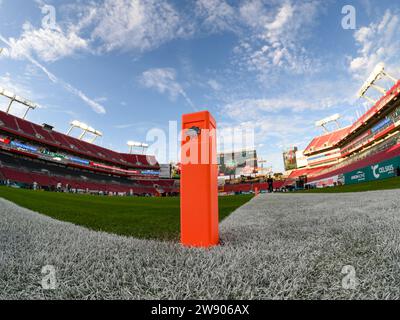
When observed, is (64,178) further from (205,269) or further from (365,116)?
(365,116)

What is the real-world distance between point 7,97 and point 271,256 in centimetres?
5330

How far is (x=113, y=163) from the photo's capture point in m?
55.0

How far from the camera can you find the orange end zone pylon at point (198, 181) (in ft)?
6.33

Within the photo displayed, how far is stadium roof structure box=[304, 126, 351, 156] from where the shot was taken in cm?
5431

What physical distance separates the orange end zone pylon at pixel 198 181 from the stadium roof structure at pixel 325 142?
196 feet

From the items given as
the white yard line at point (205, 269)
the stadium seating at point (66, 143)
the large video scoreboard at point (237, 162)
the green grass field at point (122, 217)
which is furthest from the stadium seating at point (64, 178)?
the white yard line at point (205, 269)

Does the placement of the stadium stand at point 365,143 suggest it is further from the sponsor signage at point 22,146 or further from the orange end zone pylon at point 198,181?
the sponsor signage at point 22,146

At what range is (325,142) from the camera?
2271 inches

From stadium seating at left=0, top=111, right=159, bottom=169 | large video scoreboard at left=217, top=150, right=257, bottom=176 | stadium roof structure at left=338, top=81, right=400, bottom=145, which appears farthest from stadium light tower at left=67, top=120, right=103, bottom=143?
stadium roof structure at left=338, top=81, right=400, bottom=145

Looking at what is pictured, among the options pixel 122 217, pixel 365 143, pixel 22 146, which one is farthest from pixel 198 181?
pixel 365 143

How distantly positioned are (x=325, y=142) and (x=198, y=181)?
65985 millimetres

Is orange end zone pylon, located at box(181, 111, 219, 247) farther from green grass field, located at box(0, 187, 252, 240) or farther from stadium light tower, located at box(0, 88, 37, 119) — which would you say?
stadium light tower, located at box(0, 88, 37, 119)
